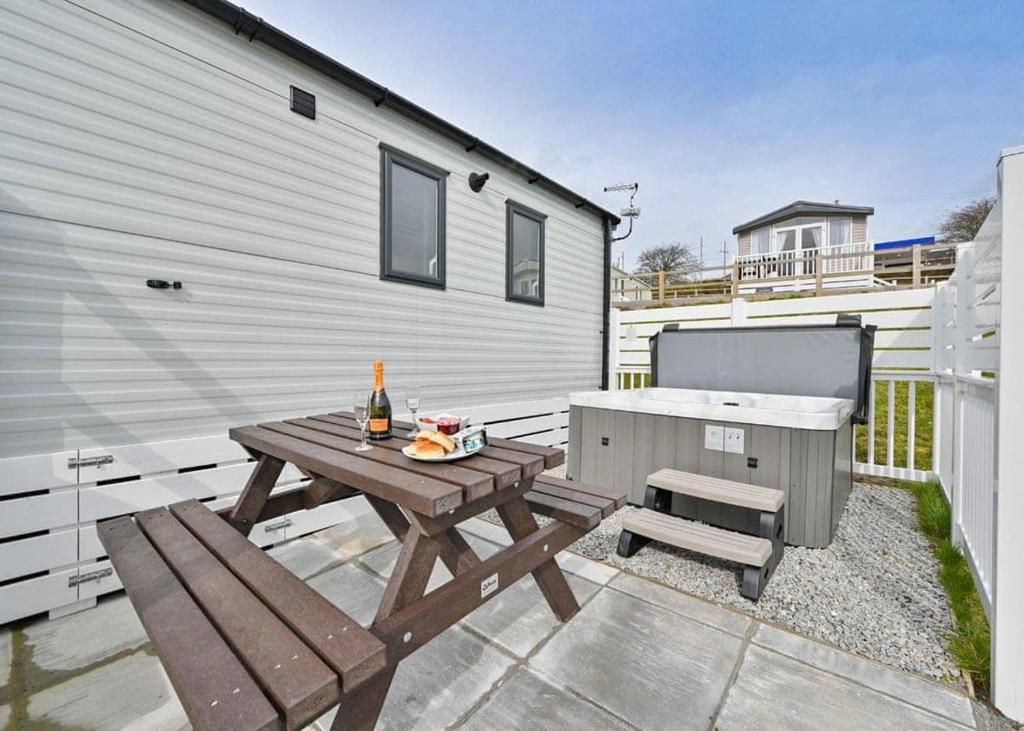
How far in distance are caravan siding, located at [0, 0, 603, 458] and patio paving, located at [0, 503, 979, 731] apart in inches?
40.1

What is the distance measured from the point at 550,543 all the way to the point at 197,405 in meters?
2.18

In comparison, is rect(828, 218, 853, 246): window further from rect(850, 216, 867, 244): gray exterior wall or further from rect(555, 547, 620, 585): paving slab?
rect(555, 547, 620, 585): paving slab

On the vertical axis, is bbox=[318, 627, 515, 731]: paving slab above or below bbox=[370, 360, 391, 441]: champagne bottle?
below

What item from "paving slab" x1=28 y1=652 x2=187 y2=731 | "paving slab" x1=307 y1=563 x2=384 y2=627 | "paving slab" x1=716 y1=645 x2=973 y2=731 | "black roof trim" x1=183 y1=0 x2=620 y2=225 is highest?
"black roof trim" x1=183 y1=0 x2=620 y2=225

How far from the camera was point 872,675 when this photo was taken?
1588 mm

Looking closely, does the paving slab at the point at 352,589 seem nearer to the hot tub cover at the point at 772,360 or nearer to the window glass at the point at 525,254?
the window glass at the point at 525,254

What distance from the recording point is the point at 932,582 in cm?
223

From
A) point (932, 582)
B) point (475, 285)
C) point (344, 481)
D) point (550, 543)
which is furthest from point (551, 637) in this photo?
point (475, 285)

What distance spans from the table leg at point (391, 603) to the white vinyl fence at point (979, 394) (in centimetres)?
182

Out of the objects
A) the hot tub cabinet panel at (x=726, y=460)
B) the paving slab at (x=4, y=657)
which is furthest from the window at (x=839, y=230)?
the paving slab at (x=4, y=657)

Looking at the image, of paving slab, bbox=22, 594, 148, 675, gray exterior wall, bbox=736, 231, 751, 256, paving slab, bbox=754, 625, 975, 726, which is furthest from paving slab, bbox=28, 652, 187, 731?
gray exterior wall, bbox=736, 231, 751, 256

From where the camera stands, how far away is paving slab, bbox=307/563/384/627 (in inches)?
81.0

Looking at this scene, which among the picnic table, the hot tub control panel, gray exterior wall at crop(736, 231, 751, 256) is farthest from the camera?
gray exterior wall at crop(736, 231, 751, 256)

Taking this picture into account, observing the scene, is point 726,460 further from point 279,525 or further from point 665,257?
point 665,257
